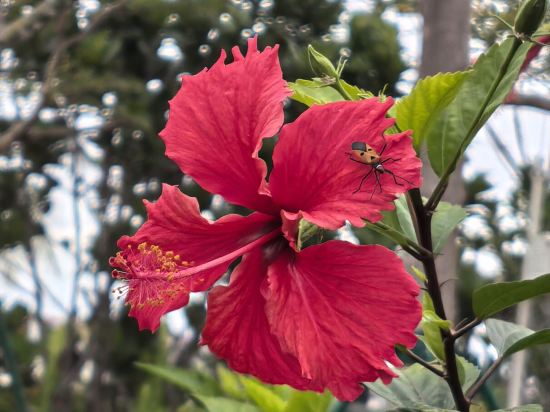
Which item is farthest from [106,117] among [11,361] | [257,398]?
[257,398]

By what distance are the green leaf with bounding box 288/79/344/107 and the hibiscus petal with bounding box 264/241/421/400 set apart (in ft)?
0.44

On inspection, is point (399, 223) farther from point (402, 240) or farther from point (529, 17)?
point (529, 17)

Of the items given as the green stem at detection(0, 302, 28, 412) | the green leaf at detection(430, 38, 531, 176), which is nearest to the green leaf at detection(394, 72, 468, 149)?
the green leaf at detection(430, 38, 531, 176)

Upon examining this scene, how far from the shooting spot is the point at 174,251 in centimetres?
73

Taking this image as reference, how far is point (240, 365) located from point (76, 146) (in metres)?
3.46

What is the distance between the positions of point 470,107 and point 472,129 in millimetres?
40

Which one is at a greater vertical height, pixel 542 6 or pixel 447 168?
pixel 542 6

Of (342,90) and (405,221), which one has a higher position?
(342,90)

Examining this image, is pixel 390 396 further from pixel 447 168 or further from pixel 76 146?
pixel 76 146

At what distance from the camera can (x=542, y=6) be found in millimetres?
650

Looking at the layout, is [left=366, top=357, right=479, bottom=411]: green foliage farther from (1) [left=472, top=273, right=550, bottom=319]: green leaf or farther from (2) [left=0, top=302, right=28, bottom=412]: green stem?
(2) [left=0, top=302, right=28, bottom=412]: green stem

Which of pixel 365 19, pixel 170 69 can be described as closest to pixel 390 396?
pixel 365 19

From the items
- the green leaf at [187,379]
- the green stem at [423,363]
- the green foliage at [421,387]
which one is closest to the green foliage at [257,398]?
the green leaf at [187,379]

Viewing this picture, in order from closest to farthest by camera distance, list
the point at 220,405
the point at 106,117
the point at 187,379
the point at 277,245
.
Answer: the point at 277,245 → the point at 220,405 → the point at 187,379 → the point at 106,117
